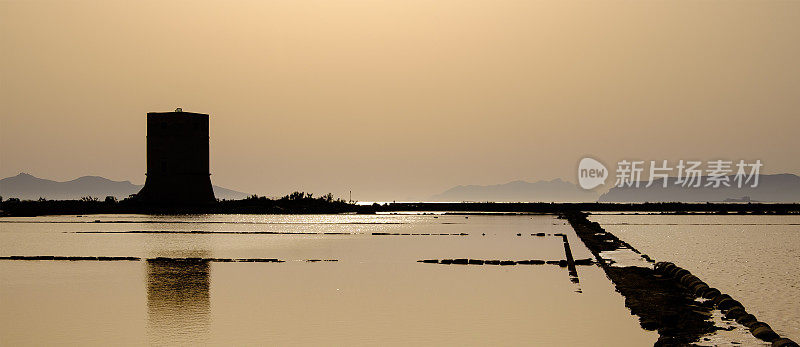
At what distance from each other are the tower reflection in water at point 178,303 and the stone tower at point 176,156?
51.1 metres

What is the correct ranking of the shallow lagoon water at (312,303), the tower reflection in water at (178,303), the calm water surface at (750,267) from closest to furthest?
1. the tower reflection in water at (178,303)
2. the shallow lagoon water at (312,303)
3. the calm water surface at (750,267)

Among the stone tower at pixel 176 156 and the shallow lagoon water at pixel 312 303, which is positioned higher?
the stone tower at pixel 176 156

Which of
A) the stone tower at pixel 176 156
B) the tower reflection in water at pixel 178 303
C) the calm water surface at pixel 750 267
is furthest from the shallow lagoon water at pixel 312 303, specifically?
the stone tower at pixel 176 156

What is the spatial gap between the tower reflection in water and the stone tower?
168 feet

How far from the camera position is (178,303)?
46.2 ft

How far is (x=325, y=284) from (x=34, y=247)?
16.4 meters

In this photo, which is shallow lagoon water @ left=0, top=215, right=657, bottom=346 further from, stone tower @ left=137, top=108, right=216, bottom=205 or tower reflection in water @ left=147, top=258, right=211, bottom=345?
stone tower @ left=137, top=108, right=216, bottom=205

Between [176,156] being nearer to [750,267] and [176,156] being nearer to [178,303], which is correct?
[750,267]

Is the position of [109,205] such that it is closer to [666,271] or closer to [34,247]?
[34,247]

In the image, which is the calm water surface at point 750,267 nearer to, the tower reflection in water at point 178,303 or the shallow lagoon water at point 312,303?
the shallow lagoon water at point 312,303

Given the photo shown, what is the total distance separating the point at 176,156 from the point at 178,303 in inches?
2366

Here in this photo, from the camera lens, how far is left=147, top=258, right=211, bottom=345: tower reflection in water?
36.1ft

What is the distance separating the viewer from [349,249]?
29.4 metres

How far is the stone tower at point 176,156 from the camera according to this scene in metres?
71.8
